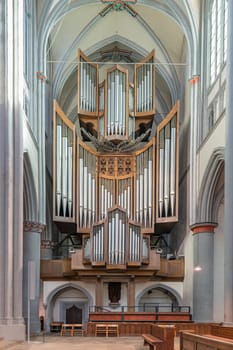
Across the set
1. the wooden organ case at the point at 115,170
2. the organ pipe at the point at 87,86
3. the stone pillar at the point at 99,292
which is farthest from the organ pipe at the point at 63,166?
the stone pillar at the point at 99,292

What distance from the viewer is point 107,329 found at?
17.5 metres

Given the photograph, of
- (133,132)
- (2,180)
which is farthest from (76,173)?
(2,180)

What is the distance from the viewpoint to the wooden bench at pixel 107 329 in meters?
17.4

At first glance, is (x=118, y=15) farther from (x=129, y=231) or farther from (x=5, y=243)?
(x=5, y=243)

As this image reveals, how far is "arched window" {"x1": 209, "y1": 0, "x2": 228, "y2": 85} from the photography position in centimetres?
1767

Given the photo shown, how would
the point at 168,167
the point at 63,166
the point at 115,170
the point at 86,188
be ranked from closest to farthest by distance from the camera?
the point at 168,167, the point at 63,166, the point at 86,188, the point at 115,170

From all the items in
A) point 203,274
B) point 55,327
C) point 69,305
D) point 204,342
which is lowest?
point 55,327

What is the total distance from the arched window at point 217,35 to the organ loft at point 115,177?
3913 mm

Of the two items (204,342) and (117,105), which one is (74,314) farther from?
(204,342)

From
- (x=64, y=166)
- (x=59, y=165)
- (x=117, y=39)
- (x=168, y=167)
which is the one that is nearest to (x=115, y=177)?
(x=64, y=166)

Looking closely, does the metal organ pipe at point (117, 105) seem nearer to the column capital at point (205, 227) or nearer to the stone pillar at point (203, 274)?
the column capital at point (205, 227)

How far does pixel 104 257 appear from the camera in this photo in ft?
70.1

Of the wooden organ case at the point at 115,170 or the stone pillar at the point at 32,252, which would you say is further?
the wooden organ case at the point at 115,170

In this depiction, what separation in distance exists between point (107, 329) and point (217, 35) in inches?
417
